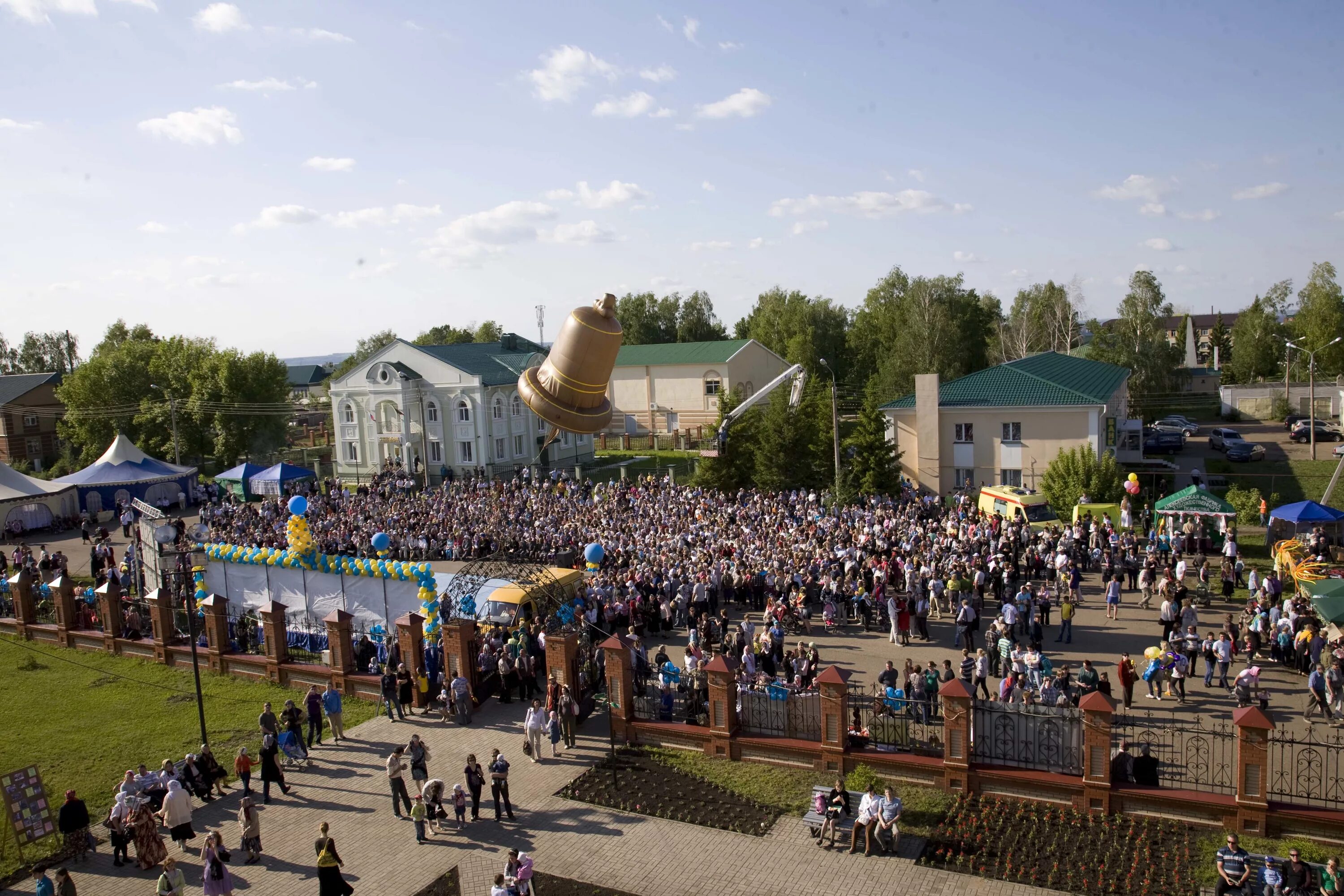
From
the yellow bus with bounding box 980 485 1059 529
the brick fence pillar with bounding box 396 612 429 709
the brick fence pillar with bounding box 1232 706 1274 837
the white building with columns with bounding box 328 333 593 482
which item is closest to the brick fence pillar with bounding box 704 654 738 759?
the brick fence pillar with bounding box 396 612 429 709

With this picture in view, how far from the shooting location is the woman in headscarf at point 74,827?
40.4 ft

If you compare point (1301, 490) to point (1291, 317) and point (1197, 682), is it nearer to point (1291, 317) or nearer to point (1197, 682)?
point (1197, 682)

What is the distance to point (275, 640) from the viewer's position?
19281 millimetres

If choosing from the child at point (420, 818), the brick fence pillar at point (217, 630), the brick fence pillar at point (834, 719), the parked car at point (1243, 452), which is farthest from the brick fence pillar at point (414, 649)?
the parked car at point (1243, 452)

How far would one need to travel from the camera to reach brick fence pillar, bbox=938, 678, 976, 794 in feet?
41.9

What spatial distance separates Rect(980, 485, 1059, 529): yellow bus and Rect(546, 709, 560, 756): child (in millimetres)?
16574

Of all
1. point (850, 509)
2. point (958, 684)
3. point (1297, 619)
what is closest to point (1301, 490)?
point (850, 509)

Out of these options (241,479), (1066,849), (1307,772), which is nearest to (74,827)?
(1066,849)

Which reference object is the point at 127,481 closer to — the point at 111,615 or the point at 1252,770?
the point at 111,615

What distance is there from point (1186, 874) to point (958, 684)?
338 centimetres

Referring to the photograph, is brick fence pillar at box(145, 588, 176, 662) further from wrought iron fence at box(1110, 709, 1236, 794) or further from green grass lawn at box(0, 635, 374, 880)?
wrought iron fence at box(1110, 709, 1236, 794)

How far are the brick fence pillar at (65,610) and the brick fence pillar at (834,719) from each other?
774 inches

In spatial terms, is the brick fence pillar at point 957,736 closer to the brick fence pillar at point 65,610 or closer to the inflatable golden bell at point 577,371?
the inflatable golden bell at point 577,371

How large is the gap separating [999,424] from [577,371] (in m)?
26.3
